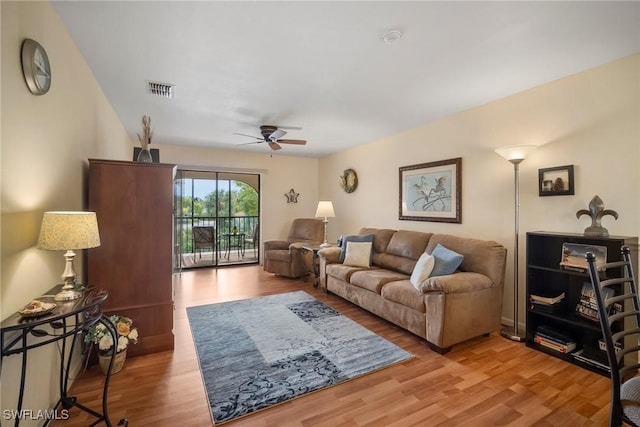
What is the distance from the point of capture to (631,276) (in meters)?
1.46

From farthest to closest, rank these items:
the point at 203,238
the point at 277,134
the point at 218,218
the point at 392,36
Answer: the point at 218,218
the point at 203,238
the point at 277,134
the point at 392,36

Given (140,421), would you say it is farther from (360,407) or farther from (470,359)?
(470,359)

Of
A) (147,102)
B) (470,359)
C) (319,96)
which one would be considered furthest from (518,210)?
(147,102)

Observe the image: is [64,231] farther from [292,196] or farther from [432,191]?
[292,196]

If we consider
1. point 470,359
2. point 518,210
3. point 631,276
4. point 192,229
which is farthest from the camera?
point 192,229

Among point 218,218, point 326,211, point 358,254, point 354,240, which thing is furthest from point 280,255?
point 218,218

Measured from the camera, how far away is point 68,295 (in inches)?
63.5

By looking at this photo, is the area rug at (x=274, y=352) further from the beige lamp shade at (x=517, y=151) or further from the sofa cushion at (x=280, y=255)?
the beige lamp shade at (x=517, y=151)

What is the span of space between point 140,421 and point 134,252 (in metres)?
1.34

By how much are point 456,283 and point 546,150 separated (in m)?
1.64

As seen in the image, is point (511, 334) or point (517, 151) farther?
point (511, 334)

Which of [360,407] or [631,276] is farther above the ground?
[631,276]

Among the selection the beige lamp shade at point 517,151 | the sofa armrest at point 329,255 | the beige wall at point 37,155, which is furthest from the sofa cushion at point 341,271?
the beige wall at point 37,155

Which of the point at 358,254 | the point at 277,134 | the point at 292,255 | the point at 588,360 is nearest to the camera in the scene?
the point at 588,360
